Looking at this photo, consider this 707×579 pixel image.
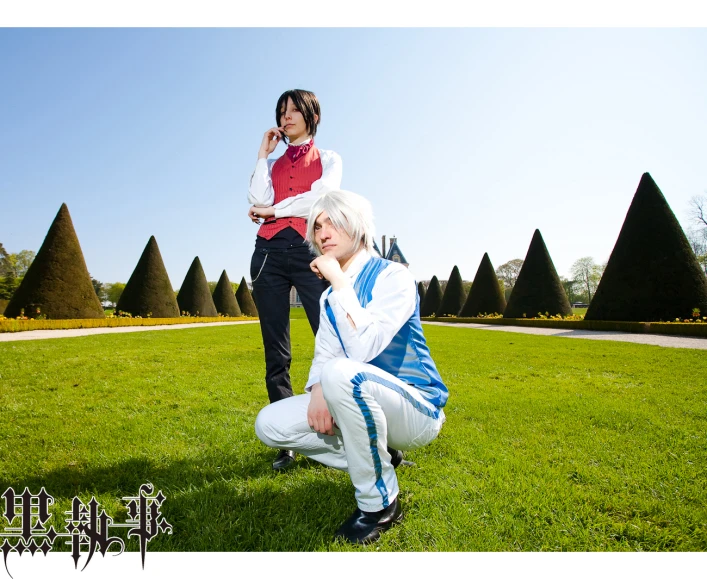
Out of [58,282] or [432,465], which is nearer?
[432,465]

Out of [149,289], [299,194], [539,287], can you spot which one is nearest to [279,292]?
[299,194]

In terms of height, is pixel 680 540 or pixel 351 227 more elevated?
pixel 351 227

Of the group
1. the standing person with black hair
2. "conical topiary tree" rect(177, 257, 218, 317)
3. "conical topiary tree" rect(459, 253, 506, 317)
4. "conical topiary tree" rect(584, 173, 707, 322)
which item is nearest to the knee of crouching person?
the standing person with black hair

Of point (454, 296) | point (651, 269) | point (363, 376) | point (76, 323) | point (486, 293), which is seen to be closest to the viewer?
point (363, 376)

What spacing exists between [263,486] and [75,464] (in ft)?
3.97

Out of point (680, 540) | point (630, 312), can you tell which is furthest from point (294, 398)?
point (630, 312)

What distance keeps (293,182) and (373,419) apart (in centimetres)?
170

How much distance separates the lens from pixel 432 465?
2.41 metres

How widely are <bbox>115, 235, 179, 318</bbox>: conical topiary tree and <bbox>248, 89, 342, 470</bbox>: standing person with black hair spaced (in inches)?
795

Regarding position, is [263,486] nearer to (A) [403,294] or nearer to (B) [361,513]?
(B) [361,513]

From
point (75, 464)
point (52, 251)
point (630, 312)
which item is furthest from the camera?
point (52, 251)

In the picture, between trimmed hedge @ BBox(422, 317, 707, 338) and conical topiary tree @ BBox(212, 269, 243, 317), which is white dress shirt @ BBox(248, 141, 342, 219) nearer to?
trimmed hedge @ BBox(422, 317, 707, 338)

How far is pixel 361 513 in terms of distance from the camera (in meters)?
1.71

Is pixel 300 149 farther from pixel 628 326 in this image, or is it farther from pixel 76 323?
pixel 76 323
